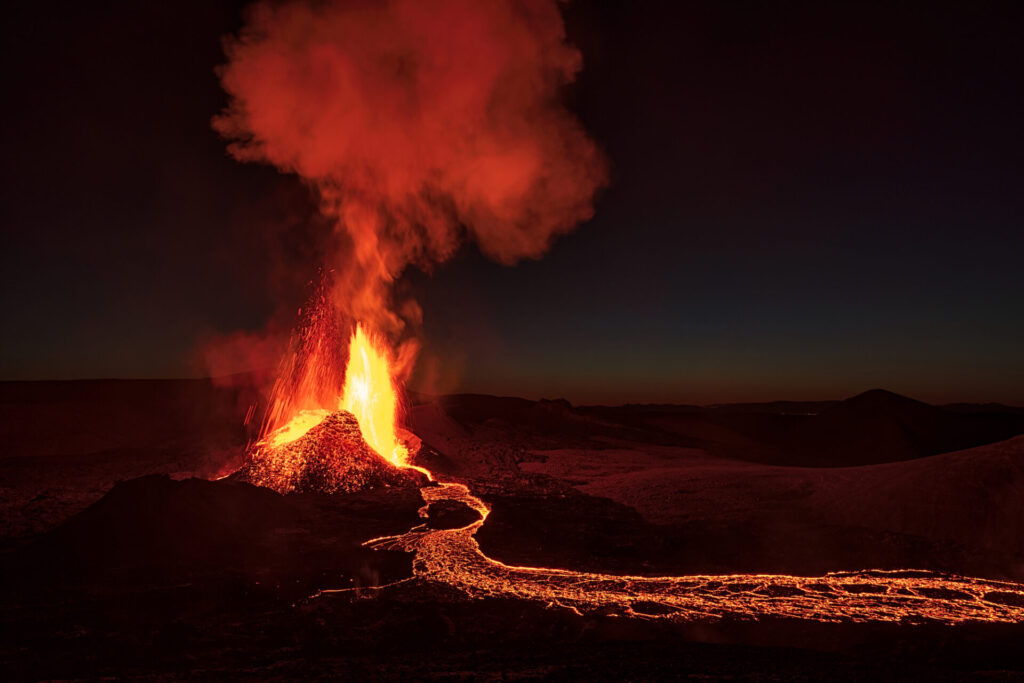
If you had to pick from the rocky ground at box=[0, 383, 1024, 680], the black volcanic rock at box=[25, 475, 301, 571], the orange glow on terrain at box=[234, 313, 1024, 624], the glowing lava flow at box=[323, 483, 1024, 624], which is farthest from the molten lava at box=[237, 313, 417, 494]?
the glowing lava flow at box=[323, 483, 1024, 624]

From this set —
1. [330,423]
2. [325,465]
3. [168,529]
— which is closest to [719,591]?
[168,529]

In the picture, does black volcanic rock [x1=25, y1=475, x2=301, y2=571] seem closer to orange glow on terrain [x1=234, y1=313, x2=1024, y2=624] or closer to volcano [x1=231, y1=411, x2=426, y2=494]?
orange glow on terrain [x1=234, y1=313, x2=1024, y2=624]

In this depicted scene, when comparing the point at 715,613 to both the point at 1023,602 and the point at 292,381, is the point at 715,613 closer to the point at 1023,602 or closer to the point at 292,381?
the point at 1023,602

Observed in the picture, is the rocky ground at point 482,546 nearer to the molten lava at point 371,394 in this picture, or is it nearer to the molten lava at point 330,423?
the molten lava at point 330,423

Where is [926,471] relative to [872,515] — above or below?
above

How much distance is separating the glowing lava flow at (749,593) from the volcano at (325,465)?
7118 mm

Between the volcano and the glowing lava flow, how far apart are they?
7.12m

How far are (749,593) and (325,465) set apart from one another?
1297cm

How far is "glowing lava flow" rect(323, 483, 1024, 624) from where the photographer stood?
9.07 meters

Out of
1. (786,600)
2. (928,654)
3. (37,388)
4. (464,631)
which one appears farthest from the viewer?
(37,388)

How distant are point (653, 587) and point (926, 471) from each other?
9357mm

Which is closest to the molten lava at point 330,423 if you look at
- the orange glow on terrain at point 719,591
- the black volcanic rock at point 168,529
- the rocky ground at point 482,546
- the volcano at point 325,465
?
the volcano at point 325,465

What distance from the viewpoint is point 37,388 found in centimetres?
5750

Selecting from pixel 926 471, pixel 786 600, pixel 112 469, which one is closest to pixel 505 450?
pixel 112 469
